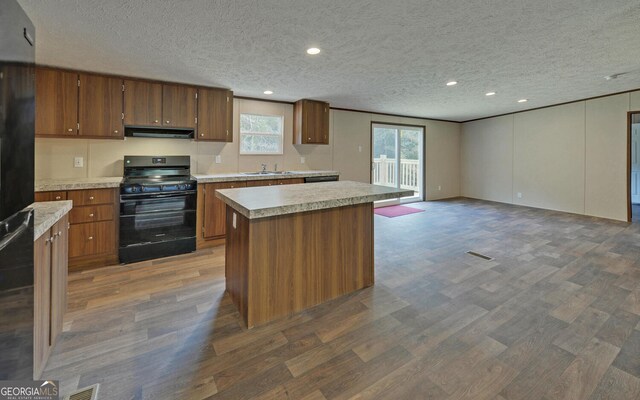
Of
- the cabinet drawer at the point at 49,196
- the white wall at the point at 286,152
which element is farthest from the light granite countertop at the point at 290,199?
the white wall at the point at 286,152

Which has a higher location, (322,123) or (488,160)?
(322,123)

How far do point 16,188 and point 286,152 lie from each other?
14.6 ft

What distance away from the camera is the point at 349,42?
282 cm

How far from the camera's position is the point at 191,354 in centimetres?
182

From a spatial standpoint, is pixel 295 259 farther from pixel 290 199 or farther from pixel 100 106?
pixel 100 106

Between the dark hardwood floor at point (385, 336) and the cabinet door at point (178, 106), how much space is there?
6.41 ft

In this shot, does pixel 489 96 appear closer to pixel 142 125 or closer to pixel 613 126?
pixel 613 126

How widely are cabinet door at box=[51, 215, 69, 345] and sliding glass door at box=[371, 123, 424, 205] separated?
5.78 metres

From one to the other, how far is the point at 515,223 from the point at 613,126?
2544 mm

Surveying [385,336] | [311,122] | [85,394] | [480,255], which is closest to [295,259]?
[385,336]

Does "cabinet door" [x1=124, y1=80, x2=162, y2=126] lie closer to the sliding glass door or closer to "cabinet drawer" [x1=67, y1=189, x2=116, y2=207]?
"cabinet drawer" [x1=67, y1=189, x2=116, y2=207]

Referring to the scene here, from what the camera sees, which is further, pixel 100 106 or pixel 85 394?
pixel 100 106

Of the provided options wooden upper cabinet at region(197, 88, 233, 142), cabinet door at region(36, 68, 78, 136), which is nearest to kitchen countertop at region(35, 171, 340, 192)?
cabinet door at region(36, 68, 78, 136)

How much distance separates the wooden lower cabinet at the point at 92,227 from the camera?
3.16 m
